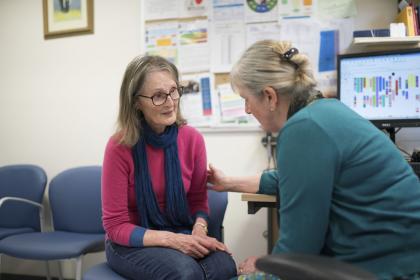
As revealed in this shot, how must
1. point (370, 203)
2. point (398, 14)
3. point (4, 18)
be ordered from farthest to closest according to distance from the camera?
point (4, 18)
point (398, 14)
point (370, 203)

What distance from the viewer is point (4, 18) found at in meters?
2.82

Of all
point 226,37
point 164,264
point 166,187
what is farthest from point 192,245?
point 226,37

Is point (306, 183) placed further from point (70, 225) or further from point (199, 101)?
point (70, 225)

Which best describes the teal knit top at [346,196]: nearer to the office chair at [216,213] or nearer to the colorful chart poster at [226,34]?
the office chair at [216,213]

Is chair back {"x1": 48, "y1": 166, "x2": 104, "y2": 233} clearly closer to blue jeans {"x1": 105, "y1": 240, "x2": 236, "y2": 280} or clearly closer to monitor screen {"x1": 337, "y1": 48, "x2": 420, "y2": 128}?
blue jeans {"x1": 105, "y1": 240, "x2": 236, "y2": 280}

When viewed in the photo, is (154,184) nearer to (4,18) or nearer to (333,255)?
(333,255)

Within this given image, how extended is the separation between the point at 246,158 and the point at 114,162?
41.3 inches

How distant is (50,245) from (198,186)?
87cm

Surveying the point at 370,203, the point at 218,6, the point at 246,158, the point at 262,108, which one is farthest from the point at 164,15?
the point at 370,203

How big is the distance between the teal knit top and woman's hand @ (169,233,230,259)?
20.5 inches

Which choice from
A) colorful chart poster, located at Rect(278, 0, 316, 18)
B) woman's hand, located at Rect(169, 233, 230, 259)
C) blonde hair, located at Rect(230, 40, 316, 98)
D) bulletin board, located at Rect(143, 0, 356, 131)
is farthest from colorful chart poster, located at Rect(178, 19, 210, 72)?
blonde hair, located at Rect(230, 40, 316, 98)

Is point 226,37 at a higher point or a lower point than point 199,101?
higher

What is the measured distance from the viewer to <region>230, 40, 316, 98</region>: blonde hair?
1.03 m

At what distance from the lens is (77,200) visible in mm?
2322
